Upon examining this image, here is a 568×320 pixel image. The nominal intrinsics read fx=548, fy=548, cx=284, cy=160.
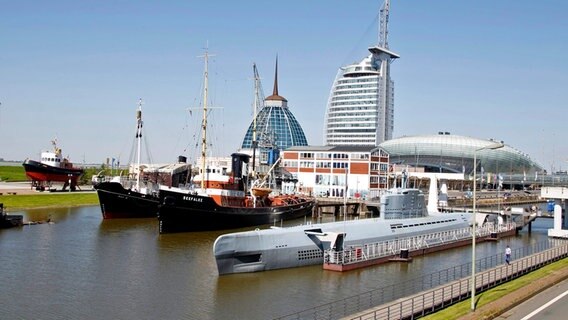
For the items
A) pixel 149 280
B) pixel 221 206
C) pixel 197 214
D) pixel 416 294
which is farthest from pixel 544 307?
pixel 221 206

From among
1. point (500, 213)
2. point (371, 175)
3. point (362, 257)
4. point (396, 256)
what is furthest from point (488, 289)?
point (371, 175)

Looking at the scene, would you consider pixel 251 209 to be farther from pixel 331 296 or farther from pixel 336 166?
pixel 336 166

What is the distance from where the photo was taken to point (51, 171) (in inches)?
4092

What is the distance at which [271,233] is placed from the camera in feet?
137

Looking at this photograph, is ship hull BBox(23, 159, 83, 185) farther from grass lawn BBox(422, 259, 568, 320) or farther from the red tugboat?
grass lawn BBox(422, 259, 568, 320)

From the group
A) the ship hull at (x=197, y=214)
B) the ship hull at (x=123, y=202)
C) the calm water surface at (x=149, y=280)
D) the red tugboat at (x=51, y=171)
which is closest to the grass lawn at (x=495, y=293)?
the calm water surface at (x=149, y=280)

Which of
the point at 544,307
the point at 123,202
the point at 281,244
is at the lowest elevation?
the point at 544,307

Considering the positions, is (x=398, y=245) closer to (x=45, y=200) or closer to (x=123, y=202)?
(x=123, y=202)

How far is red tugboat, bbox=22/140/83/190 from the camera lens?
3994 inches

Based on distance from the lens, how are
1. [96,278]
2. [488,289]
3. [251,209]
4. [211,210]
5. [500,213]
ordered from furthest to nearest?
[500,213] < [251,209] < [211,210] < [96,278] < [488,289]

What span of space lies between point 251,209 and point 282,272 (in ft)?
88.1

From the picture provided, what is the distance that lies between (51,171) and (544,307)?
313 feet

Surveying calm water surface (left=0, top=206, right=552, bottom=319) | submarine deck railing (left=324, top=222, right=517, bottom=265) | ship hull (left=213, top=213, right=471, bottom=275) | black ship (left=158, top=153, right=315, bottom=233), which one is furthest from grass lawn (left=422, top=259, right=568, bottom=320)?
black ship (left=158, top=153, right=315, bottom=233)

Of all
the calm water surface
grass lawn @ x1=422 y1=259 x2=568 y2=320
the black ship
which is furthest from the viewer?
the black ship
